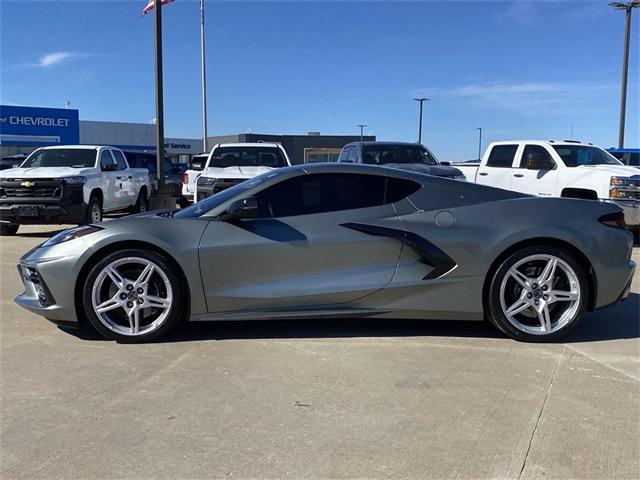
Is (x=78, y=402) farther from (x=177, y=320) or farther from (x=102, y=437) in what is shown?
(x=177, y=320)

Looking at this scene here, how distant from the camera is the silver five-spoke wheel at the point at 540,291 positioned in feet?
14.9

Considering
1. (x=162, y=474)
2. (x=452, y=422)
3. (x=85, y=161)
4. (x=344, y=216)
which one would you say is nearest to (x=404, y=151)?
(x=85, y=161)

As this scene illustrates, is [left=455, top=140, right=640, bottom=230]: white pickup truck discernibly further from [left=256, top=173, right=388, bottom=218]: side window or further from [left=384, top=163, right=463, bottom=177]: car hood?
[left=256, top=173, right=388, bottom=218]: side window

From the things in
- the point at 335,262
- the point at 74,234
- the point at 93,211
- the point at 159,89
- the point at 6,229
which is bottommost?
the point at 6,229

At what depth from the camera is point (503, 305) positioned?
455 cm

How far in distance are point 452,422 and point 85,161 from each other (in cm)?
1110

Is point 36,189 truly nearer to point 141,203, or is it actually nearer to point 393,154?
point 141,203

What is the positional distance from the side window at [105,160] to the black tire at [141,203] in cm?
179

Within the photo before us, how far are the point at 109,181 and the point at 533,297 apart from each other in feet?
33.7

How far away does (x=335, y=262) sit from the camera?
4488mm

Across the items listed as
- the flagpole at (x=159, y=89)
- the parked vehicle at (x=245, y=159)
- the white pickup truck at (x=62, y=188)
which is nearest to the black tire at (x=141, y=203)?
the flagpole at (x=159, y=89)

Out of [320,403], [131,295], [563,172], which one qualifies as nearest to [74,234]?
[131,295]

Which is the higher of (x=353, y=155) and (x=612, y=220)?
(x=353, y=155)

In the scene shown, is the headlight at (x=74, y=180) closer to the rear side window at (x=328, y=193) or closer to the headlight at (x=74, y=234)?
the headlight at (x=74, y=234)
